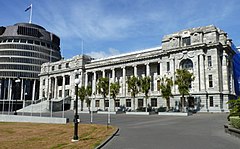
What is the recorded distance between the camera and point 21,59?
106 metres

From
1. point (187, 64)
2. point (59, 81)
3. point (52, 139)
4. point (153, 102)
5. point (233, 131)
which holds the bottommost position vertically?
point (52, 139)

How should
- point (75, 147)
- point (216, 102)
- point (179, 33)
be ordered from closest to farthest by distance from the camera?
point (75, 147), point (216, 102), point (179, 33)

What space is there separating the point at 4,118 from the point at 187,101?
4106 centimetres

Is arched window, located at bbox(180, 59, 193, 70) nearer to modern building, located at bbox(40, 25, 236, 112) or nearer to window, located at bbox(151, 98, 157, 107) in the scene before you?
modern building, located at bbox(40, 25, 236, 112)

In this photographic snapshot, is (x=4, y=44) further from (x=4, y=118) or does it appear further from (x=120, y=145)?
(x=120, y=145)

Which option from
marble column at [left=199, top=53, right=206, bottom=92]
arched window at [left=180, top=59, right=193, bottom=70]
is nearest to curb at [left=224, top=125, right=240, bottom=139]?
marble column at [left=199, top=53, right=206, bottom=92]

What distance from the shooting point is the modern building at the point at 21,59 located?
106 m

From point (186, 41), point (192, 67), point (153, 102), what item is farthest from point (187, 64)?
point (153, 102)

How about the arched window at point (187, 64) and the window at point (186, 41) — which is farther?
the window at point (186, 41)

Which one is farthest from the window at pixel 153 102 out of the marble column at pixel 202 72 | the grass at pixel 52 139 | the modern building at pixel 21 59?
the modern building at pixel 21 59

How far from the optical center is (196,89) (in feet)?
180

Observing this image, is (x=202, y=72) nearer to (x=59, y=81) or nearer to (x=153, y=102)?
(x=153, y=102)

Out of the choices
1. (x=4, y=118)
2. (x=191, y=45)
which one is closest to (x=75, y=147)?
(x=4, y=118)

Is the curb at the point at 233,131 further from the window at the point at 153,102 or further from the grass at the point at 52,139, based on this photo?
the window at the point at 153,102
